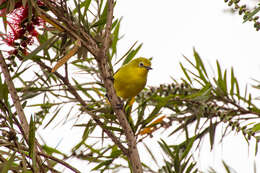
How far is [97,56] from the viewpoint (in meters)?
0.91

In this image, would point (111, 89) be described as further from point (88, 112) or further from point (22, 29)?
point (22, 29)

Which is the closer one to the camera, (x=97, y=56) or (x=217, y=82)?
(x=97, y=56)

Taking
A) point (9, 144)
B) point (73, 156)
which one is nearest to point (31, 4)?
point (9, 144)

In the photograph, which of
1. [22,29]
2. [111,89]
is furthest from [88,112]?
[22,29]

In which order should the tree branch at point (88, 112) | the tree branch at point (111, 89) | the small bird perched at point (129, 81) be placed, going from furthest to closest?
the small bird perched at point (129, 81)
the tree branch at point (88, 112)
the tree branch at point (111, 89)

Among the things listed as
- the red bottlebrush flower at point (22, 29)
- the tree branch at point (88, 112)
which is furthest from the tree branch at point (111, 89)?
the red bottlebrush flower at point (22, 29)

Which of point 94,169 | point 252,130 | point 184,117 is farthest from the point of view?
point 184,117

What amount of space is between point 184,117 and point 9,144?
65cm

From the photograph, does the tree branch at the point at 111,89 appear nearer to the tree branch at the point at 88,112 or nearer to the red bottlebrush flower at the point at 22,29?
the tree branch at the point at 88,112

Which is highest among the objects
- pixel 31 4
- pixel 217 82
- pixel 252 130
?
pixel 31 4

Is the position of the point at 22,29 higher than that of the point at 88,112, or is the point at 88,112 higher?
the point at 22,29

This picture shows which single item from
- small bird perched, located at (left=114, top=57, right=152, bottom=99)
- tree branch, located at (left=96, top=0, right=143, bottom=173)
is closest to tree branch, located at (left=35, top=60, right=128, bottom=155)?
tree branch, located at (left=96, top=0, right=143, bottom=173)

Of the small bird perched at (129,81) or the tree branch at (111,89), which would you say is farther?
the small bird perched at (129,81)

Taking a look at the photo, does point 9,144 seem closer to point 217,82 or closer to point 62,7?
point 62,7
